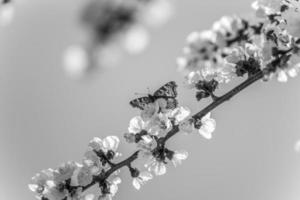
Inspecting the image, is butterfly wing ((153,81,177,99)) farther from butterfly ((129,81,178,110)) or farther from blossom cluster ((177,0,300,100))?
blossom cluster ((177,0,300,100))

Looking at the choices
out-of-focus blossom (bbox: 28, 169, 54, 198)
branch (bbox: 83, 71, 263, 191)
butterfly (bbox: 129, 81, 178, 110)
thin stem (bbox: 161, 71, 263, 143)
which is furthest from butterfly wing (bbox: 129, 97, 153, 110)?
out-of-focus blossom (bbox: 28, 169, 54, 198)

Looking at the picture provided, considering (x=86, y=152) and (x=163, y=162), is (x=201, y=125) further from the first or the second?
(x=86, y=152)

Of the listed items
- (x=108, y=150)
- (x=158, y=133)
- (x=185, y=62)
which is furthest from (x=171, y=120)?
(x=185, y=62)

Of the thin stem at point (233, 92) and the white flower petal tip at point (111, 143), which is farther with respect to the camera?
the white flower petal tip at point (111, 143)

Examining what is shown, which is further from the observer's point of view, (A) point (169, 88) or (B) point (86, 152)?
(B) point (86, 152)

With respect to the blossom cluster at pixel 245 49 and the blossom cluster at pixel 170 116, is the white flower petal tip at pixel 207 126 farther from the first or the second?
the blossom cluster at pixel 245 49

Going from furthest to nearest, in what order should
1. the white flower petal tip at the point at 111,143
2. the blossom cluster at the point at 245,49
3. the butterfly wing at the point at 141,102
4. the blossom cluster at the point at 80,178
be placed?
the white flower petal tip at the point at 111,143 → the blossom cluster at the point at 80,178 → the butterfly wing at the point at 141,102 → the blossom cluster at the point at 245,49

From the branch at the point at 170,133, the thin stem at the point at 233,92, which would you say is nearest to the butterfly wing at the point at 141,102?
the branch at the point at 170,133
